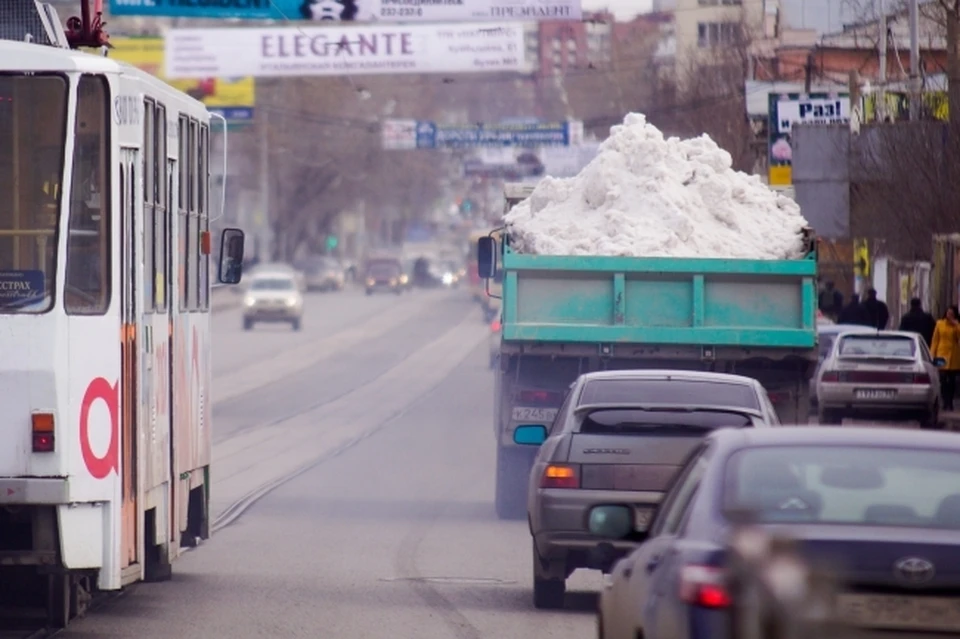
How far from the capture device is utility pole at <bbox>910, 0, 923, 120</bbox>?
30.7 meters

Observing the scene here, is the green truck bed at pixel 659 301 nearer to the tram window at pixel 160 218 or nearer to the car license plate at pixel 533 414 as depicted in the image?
the car license plate at pixel 533 414

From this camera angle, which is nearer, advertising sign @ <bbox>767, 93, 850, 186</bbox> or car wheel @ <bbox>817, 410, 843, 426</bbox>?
car wheel @ <bbox>817, 410, 843, 426</bbox>

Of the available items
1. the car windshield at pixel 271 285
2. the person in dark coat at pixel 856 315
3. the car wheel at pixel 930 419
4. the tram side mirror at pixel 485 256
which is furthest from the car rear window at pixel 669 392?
the car windshield at pixel 271 285

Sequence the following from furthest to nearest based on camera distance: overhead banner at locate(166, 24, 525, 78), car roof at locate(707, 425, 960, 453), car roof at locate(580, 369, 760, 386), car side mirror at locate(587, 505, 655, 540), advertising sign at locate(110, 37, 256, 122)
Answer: advertising sign at locate(110, 37, 256, 122) → overhead banner at locate(166, 24, 525, 78) → car roof at locate(580, 369, 760, 386) → car side mirror at locate(587, 505, 655, 540) → car roof at locate(707, 425, 960, 453)

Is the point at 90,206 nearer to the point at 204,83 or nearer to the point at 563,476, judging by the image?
the point at 563,476

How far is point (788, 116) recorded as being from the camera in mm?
39500

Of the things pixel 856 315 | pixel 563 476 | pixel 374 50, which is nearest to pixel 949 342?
pixel 856 315

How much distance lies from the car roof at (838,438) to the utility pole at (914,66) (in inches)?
965

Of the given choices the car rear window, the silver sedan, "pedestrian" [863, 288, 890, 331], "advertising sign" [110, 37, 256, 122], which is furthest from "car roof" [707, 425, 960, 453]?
"advertising sign" [110, 37, 256, 122]

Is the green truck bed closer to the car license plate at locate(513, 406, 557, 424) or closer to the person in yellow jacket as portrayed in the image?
the car license plate at locate(513, 406, 557, 424)

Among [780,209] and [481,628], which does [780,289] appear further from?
[481,628]

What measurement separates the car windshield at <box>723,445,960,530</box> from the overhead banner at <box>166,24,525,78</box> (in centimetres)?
2838

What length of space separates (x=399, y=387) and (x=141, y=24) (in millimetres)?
70541

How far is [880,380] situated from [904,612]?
22736 millimetres
